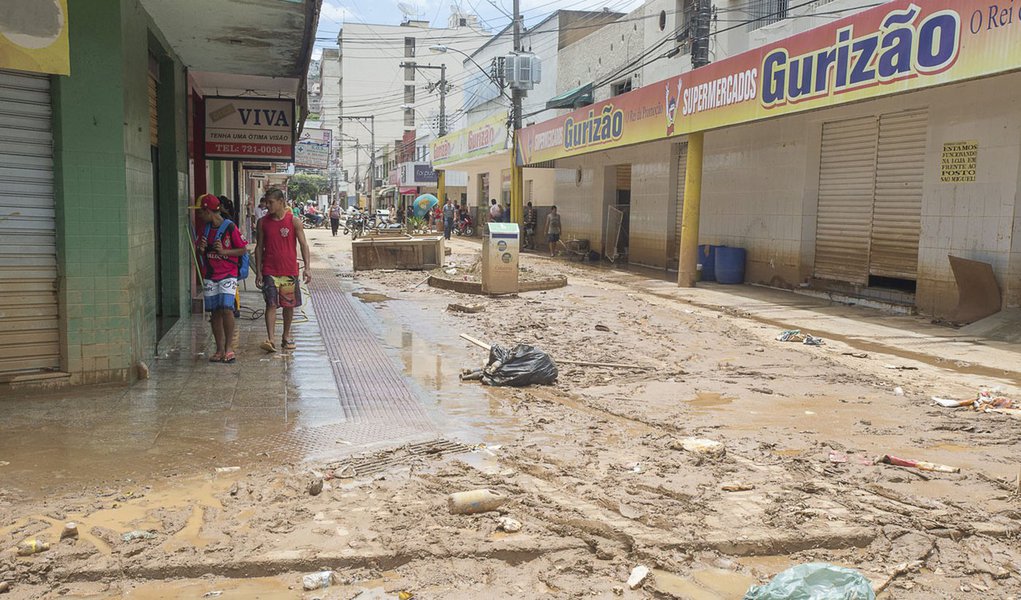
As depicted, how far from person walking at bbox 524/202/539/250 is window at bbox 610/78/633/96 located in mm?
5404

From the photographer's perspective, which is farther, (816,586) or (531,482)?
(531,482)

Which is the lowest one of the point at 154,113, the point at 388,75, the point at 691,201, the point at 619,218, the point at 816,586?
the point at 816,586

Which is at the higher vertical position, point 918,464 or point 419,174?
point 419,174

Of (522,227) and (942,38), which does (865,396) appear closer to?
(942,38)

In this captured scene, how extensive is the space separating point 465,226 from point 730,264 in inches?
1003

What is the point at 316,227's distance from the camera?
50000 millimetres

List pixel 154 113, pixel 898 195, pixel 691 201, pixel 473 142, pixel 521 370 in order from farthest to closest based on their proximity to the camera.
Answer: pixel 473 142, pixel 691 201, pixel 898 195, pixel 154 113, pixel 521 370

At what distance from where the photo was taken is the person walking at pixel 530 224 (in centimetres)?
2988

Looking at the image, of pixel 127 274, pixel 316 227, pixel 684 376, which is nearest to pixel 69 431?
pixel 127 274

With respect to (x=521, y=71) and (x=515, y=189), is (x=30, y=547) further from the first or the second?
(x=521, y=71)

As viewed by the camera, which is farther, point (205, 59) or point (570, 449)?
point (205, 59)

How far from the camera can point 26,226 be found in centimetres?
616

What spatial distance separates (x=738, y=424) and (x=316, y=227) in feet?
153

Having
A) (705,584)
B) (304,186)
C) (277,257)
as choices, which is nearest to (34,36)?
(277,257)
